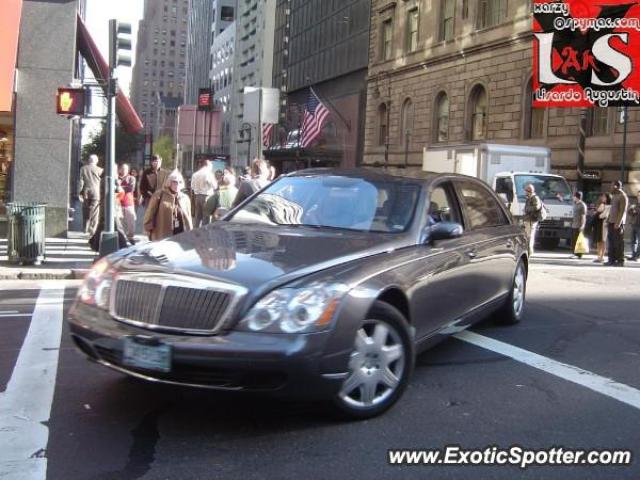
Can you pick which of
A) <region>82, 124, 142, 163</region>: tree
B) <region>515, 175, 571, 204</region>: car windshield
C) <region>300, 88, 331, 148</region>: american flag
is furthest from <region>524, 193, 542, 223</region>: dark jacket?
<region>82, 124, 142, 163</region>: tree

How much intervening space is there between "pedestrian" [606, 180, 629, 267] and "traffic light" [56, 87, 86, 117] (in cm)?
1070

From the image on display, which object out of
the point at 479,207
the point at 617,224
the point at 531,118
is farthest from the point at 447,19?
the point at 479,207

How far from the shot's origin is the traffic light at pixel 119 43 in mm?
12094

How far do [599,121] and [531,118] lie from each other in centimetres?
362

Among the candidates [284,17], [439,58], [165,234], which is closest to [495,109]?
[439,58]

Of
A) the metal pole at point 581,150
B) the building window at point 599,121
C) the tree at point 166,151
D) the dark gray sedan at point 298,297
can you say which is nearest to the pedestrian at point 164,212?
the dark gray sedan at point 298,297

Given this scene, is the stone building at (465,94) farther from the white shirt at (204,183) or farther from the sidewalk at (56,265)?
the sidewalk at (56,265)

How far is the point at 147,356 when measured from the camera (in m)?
4.05

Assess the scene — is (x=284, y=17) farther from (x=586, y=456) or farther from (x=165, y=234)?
(x=586, y=456)

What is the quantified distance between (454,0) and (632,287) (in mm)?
28703

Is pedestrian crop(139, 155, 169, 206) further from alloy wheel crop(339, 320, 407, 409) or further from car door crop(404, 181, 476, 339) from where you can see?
alloy wheel crop(339, 320, 407, 409)

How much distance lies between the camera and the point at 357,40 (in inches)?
1911

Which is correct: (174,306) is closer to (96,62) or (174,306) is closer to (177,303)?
(177,303)

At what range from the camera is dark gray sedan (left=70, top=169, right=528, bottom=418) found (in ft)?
13.0
